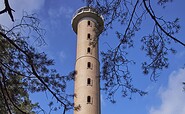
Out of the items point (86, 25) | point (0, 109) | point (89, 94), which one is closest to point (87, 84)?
point (89, 94)

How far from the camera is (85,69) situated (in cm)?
2344

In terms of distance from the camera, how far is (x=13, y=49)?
611 centimetres

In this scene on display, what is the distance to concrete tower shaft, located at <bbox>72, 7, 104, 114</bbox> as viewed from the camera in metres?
21.7

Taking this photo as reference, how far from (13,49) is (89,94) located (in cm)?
1623

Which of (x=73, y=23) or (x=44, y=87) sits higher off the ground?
(x=73, y=23)

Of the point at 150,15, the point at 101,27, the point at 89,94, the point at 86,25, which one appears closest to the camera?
the point at 150,15

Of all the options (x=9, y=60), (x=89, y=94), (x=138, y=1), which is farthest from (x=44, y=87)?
(x=89, y=94)

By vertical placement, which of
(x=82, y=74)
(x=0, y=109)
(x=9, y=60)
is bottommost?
(x=0, y=109)

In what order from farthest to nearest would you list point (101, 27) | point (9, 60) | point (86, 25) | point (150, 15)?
point (86, 25) → point (101, 27) → point (9, 60) → point (150, 15)

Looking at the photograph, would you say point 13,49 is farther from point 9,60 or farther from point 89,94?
point 89,94

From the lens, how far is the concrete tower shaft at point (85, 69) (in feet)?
71.3

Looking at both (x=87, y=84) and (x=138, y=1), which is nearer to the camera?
(x=138, y=1)

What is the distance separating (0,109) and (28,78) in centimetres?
90

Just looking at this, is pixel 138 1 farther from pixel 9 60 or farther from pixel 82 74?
pixel 82 74
